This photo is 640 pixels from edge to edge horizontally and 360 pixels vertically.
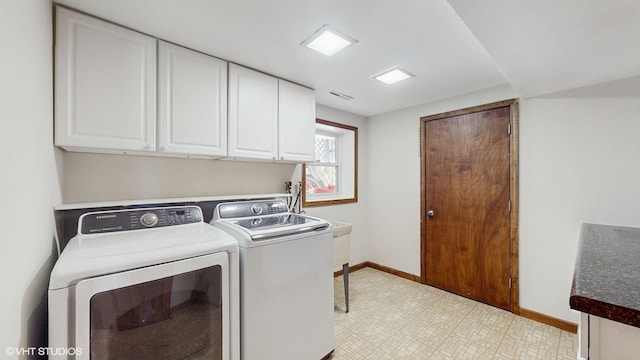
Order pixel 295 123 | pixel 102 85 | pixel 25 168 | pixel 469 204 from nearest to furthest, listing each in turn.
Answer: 1. pixel 25 168
2. pixel 102 85
3. pixel 295 123
4. pixel 469 204

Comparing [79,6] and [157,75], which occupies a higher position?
[79,6]

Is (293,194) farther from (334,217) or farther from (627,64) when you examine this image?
(627,64)

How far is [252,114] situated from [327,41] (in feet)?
2.71

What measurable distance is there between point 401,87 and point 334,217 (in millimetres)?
1715

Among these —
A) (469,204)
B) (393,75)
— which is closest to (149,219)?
(393,75)

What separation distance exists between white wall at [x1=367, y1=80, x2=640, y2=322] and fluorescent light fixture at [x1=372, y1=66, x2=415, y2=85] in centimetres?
91

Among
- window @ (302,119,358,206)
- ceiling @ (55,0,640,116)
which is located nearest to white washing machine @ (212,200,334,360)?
ceiling @ (55,0,640,116)

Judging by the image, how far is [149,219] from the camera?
1608mm

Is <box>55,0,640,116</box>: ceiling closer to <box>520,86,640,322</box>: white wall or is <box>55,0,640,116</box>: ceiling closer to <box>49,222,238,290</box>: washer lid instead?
<box>520,86,640,322</box>: white wall

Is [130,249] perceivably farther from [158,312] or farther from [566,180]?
[566,180]

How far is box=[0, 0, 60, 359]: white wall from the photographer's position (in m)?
0.80

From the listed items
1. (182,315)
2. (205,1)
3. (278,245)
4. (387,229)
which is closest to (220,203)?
(278,245)

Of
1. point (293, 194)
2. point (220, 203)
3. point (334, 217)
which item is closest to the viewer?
point (220, 203)

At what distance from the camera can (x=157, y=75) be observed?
5.39 ft
